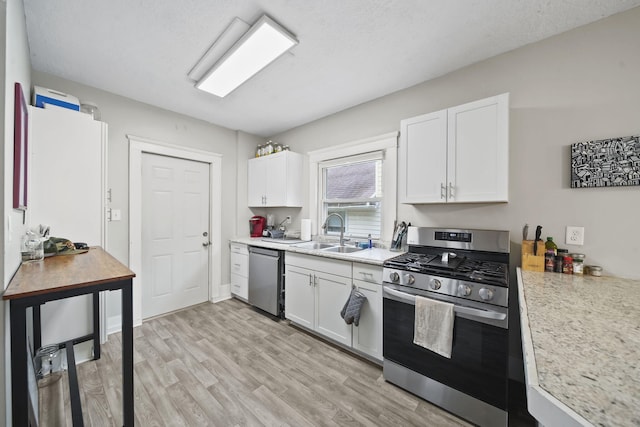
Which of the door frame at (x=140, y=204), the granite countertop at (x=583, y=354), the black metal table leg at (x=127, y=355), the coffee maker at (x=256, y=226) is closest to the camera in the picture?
the granite countertop at (x=583, y=354)

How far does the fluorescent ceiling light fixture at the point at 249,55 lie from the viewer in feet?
5.56

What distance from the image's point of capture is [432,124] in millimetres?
2047

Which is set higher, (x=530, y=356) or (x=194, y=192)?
(x=194, y=192)

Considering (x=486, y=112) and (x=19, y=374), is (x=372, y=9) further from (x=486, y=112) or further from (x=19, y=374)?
(x=19, y=374)

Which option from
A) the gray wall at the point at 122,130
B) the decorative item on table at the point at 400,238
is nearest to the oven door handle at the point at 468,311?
the decorative item on table at the point at 400,238

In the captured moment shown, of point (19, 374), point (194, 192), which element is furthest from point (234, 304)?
point (19, 374)

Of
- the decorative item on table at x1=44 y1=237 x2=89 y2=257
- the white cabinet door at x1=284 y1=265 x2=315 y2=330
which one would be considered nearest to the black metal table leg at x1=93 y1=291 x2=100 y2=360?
the decorative item on table at x1=44 y1=237 x2=89 y2=257

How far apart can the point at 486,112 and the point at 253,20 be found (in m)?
1.79

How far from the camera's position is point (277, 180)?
3.50 m

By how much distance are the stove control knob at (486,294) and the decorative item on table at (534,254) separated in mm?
500

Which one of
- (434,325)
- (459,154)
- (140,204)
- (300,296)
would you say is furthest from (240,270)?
(459,154)

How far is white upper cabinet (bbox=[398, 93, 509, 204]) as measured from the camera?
69.2 inches

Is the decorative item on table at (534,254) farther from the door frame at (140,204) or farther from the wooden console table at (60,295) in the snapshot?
the door frame at (140,204)

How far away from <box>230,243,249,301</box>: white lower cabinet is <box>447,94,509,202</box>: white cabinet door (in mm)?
2638
